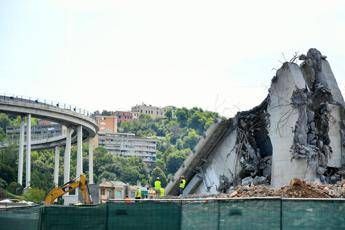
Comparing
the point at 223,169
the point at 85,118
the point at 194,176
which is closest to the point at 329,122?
the point at 223,169

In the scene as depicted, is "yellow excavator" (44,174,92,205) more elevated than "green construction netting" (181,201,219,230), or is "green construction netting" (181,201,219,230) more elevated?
"green construction netting" (181,201,219,230)

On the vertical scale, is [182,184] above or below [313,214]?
below

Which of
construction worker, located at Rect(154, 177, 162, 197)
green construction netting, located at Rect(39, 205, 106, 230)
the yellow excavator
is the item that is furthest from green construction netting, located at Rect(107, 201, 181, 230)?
the yellow excavator

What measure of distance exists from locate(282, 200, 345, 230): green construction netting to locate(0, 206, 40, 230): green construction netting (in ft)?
18.3

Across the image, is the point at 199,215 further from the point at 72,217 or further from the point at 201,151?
the point at 201,151

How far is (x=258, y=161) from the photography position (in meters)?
25.9

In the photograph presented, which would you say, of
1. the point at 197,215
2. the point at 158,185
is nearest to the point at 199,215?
the point at 197,215

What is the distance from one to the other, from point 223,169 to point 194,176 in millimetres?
2246

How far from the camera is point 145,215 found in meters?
11.6

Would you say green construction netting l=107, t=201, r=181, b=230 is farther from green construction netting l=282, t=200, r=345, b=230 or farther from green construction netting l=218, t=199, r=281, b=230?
green construction netting l=282, t=200, r=345, b=230

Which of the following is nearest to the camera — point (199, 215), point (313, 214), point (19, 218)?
point (313, 214)

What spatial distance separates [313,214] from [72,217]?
16.0ft

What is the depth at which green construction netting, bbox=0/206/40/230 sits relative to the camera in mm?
13441

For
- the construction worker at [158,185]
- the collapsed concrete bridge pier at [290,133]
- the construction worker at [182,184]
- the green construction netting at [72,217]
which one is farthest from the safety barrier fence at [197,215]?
the construction worker at [182,184]
